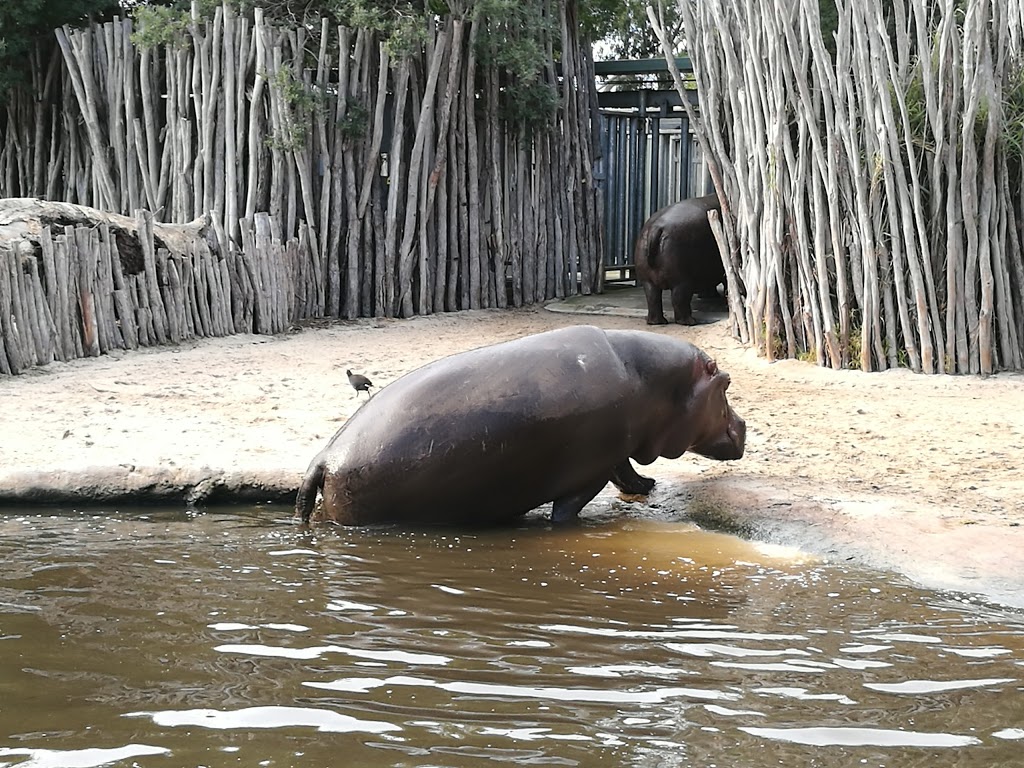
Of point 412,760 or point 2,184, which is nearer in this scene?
point 412,760

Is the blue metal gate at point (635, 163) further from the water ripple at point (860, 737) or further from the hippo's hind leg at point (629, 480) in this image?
the water ripple at point (860, 737)

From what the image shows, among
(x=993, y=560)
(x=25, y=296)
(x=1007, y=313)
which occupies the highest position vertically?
(x=25, y=296)

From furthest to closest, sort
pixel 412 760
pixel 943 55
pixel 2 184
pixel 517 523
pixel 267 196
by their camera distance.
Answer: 1. pixel 2 184
2. pixel 267 196
3. pixel 943 55
4. pixel 517 523
5. pixel 412 760

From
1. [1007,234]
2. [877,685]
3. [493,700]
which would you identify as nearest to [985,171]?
[1007,234]

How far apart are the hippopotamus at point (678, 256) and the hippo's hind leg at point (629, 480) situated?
18.7 ft

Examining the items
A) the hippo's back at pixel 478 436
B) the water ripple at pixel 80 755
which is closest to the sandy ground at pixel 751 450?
the hippo's back at pixel 478 436

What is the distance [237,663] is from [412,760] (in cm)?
80

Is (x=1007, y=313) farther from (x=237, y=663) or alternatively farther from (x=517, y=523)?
(x=237, y=663)

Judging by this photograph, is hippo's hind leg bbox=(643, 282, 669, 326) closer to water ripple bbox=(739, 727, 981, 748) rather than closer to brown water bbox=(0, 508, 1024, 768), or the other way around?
brown water bbox=(0, 508, 1024, 768)

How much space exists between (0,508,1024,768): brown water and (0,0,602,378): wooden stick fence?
5.72 meters

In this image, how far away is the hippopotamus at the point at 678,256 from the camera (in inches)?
430

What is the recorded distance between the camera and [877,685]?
3.20 meters

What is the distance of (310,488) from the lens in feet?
16.5

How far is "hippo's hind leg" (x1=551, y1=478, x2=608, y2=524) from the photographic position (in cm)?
512
